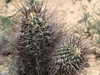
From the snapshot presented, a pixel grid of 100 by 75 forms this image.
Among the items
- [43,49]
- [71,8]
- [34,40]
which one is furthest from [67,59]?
[71,8]

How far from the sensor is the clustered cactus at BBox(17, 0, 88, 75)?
184 centimetres

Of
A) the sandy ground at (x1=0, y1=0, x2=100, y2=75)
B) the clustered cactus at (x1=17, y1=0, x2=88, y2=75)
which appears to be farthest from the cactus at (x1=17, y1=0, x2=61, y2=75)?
the sandy ground at (x1=0, y1=0, x2=100, y2=75)

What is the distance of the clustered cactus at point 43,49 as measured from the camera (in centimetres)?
184

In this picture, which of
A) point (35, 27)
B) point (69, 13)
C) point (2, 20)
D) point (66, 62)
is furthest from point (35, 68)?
point (69, 13)

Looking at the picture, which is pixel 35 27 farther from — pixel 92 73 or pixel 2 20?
pixel 2 20

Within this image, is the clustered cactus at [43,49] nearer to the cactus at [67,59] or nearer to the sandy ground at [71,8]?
the cactus at [67,59]

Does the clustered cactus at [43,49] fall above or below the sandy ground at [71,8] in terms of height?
below

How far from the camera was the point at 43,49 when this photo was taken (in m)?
1.95

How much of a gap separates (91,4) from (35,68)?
139 inches

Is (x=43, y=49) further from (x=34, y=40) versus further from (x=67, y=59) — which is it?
(x=67, y=59)

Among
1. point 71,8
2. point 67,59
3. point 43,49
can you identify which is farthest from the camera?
point 71,8

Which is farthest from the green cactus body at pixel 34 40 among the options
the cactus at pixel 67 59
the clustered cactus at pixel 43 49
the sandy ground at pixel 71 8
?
the sandy ground at pixel 71 8

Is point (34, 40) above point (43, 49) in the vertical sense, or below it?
above

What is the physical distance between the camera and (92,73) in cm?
256
